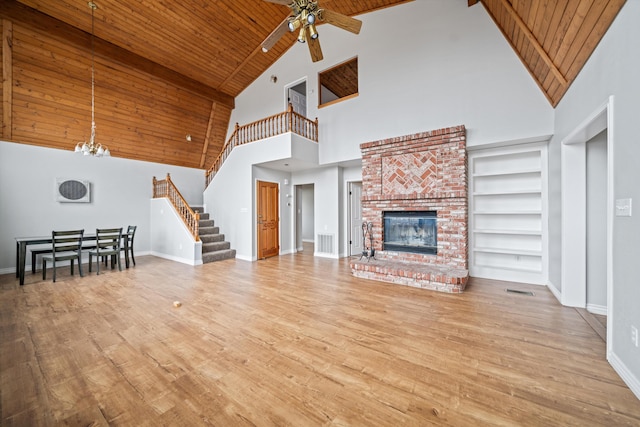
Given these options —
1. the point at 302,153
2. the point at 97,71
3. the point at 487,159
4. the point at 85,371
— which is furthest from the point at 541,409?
the point at 97,71

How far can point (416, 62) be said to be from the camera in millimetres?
5121

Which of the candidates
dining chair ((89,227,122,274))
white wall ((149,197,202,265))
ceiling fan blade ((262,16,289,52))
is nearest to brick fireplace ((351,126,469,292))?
ceiling fan blade ((262,16,289,52))

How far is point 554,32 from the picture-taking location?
2.89 metres

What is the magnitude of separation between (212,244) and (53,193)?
3.87 m

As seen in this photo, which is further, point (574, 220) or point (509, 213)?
point (509, 213)

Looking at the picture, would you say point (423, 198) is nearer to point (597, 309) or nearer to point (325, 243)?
point (597, 309)

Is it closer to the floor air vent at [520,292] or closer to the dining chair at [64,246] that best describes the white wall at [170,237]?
the dining chair at [64,246]

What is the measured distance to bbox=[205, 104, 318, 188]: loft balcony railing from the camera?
6.06m

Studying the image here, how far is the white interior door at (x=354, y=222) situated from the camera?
713 cm

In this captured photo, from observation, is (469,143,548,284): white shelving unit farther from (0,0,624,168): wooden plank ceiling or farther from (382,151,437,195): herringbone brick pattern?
(0,0,624,168): wooden plank ceiling

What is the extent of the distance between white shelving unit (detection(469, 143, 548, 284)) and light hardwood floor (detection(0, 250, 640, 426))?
75cm

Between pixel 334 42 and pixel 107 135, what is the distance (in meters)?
6.42

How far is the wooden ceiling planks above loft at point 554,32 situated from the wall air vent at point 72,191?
9564mm

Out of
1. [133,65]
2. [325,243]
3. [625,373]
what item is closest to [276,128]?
[325,243]
